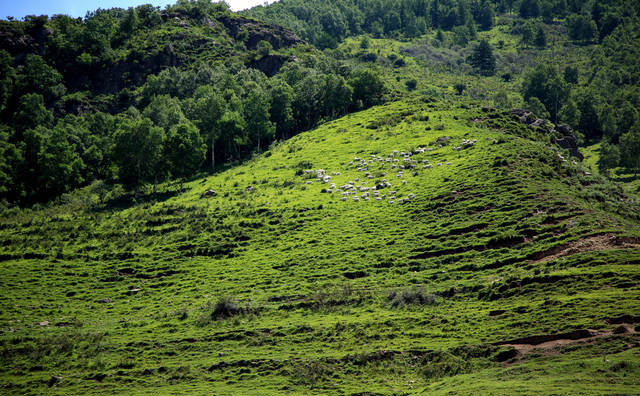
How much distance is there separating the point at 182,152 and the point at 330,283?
59.4m

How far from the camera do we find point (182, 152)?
109 meters

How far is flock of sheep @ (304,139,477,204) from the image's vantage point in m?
88.8

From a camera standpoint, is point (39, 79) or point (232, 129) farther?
point (39, 79)

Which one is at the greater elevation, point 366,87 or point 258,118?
point 366,87

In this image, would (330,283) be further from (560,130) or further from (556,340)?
(560,130)

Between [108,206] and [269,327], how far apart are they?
62361 millimetres

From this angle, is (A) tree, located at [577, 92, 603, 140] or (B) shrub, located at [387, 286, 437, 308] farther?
(A) tree, located at [577, 92, 603, 140]

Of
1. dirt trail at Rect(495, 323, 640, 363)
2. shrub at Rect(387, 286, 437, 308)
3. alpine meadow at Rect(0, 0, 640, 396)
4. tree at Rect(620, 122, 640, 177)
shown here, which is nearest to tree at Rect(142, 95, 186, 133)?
alpine meadow at Rect(0, 0, 640, 396)

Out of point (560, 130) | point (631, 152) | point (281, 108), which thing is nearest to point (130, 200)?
point (281, 108)

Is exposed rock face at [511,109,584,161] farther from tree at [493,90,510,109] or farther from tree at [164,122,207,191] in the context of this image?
tree at [164,122,207,191]

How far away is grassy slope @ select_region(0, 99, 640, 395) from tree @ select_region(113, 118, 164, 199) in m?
7.20

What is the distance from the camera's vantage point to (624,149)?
133250 millimetres

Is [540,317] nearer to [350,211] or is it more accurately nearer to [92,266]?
[350,211]

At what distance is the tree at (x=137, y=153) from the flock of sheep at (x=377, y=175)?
34.4 meters
